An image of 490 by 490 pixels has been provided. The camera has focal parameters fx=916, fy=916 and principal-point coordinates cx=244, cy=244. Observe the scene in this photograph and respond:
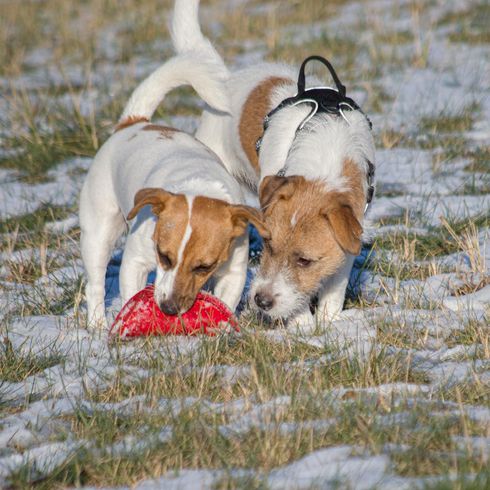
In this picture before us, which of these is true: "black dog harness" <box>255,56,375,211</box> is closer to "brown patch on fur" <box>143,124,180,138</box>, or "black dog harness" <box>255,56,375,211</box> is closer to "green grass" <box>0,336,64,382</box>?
"brown patch on fur" <box>143,124,180,138</box>

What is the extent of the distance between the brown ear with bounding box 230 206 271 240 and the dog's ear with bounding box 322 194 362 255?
327 millimetres

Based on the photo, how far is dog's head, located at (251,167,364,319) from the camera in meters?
4.46

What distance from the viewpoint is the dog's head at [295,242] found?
4.46 metres

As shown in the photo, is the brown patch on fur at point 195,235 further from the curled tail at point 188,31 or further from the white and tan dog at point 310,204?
the curled tail at point 188,31

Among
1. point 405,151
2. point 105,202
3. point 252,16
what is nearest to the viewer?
point 105,202

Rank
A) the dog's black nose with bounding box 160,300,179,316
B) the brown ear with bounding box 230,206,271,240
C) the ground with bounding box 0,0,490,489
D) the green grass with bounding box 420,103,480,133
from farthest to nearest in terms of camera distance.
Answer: the green grass with bounding box 420,103,480,133 → the brown ear with bounding box 230,206,271,240 → the dog's black nose with bounding box 160,300,179,316 → the ground with bounding box 0,0,490,489

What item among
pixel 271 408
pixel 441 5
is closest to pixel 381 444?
pixel 271 408

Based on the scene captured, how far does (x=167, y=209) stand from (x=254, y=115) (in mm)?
1577

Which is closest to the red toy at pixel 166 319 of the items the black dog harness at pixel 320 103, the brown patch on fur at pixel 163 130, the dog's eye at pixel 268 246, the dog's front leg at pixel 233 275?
the dog's front leg at pixel 233 275

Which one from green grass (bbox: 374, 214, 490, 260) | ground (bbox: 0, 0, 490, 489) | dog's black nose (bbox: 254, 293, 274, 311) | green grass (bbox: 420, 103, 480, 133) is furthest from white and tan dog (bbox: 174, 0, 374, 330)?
green grass (bbox: 420, 103, 480, 133)

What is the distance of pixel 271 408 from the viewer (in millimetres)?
3375

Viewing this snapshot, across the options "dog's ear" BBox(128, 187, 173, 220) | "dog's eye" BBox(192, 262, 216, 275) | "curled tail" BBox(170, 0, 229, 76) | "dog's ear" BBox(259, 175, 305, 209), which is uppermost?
"curled tail" BBox(170, 0, 229, 76)

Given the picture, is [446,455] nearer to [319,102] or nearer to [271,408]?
[271,408]

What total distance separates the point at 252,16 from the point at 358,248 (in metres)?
8.71
